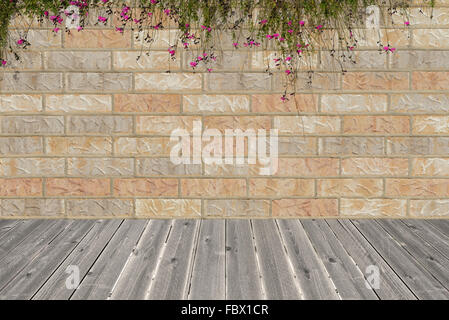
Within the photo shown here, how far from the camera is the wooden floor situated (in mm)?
2119

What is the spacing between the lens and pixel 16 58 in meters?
3.17

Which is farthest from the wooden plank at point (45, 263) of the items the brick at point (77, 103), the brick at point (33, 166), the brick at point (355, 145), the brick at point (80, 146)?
the brick at point (355, 145)

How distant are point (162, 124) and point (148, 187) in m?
0.56

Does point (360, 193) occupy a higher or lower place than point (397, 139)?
lower

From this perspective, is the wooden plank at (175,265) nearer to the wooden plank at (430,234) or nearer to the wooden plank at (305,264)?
the wooden plank at (305,264)

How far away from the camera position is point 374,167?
3219 millimetres

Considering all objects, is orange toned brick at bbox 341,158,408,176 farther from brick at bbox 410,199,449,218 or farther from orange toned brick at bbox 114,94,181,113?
orange toned brick at bbox 114,94,181,113

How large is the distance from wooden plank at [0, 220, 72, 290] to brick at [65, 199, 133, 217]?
0.12 meters

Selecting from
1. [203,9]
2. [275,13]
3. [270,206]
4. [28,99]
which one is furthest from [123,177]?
[275,13]

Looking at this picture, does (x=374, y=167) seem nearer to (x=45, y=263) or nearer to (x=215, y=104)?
(x=215, y=104)

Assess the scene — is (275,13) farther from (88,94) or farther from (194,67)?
(88,94)

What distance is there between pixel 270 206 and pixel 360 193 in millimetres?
781
